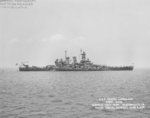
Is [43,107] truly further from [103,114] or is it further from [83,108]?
[103,114]

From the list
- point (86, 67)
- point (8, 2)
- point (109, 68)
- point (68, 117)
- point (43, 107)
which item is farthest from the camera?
point (109, 68)

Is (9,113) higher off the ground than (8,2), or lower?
lower

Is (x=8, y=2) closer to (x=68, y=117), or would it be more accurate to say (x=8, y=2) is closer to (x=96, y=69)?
(x=68, y=117)

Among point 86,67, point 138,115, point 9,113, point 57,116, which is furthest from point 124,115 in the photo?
point 86,67

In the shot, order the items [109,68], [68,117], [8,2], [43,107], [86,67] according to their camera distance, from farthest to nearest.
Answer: [109,68], [86,67], [43,107], [8,2], [68,117]

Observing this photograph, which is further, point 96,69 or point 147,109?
point 96,69

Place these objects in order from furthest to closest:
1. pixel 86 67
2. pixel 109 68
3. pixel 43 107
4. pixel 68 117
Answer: pixel 109 68 < pixel 86 67 < pixel 43 107 < pixel 68 117

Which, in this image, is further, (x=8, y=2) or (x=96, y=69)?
(x=96, y=69)

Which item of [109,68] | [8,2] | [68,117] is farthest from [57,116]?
[109,68]

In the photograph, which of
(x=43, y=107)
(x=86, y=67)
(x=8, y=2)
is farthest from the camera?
(x=86, y=67)
